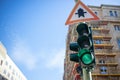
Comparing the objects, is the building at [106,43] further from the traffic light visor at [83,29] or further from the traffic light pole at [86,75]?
the traffic light pole at [86,75]

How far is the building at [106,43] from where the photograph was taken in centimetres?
3088

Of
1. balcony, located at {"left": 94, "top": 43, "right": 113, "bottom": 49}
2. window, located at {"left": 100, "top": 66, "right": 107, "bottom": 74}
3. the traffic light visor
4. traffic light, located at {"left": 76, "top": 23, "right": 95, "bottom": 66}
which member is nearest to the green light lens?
traffic light, located at {"left": 76, "top": 23, "right": 95, "bottom": 66}

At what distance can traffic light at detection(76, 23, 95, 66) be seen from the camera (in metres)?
3.54

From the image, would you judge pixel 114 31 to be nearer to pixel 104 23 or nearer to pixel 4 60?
pixel 104 23

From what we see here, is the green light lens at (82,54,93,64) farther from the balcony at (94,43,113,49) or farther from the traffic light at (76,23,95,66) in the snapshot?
the balcony at (94,43,113,49)

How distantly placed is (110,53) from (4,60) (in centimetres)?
3076

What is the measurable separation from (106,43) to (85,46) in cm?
3118

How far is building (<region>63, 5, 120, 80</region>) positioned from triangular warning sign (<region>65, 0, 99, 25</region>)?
80.4 ft

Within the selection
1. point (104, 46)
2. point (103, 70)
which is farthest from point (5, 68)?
point (103, 70)

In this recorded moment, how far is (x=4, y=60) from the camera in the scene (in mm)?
52406

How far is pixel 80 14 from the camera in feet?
13.4

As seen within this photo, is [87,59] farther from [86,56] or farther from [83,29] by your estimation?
[83,29]

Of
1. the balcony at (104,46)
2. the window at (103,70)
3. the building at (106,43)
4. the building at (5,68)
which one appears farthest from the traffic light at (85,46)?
the building at (5,68)

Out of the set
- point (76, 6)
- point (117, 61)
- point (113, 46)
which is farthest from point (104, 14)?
point (76, 6)
